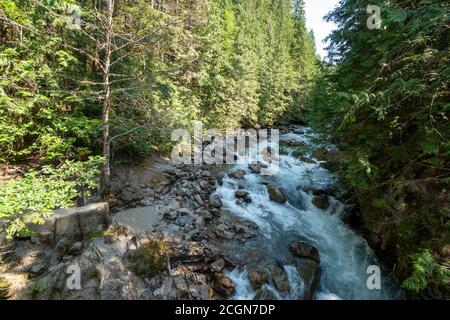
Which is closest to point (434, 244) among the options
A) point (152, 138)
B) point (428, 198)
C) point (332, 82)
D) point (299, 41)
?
point (428, 198)

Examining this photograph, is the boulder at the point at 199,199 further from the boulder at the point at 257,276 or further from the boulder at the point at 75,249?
the boulder at the point at 75,249

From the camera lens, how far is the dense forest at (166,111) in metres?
4.38

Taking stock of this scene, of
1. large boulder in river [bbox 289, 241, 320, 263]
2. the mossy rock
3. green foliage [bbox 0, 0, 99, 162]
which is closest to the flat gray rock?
the mossy rock

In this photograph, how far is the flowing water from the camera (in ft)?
20.4

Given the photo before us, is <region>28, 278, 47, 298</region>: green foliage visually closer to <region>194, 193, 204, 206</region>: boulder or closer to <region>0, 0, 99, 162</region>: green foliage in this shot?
<region>0, 0, 99, 162</region>: green foliage

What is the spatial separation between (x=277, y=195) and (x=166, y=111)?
5.69 metres

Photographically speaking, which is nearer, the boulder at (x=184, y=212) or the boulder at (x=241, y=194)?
the boulder at (x=184, y=212)

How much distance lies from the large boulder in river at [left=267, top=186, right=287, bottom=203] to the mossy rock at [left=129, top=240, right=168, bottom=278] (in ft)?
17.9

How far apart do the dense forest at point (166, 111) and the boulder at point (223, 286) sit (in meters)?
Result: 3.65

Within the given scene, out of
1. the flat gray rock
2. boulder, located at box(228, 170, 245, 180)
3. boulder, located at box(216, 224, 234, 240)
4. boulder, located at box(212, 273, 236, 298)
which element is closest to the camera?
boulder, located at box(212, 273, 236, 298)

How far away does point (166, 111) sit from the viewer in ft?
28.4

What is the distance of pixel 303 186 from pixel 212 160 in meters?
5.08

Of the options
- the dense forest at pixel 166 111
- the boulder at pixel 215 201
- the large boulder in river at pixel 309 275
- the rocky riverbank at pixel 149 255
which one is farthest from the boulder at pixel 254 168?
the large boulder in river at pixel 309 275
